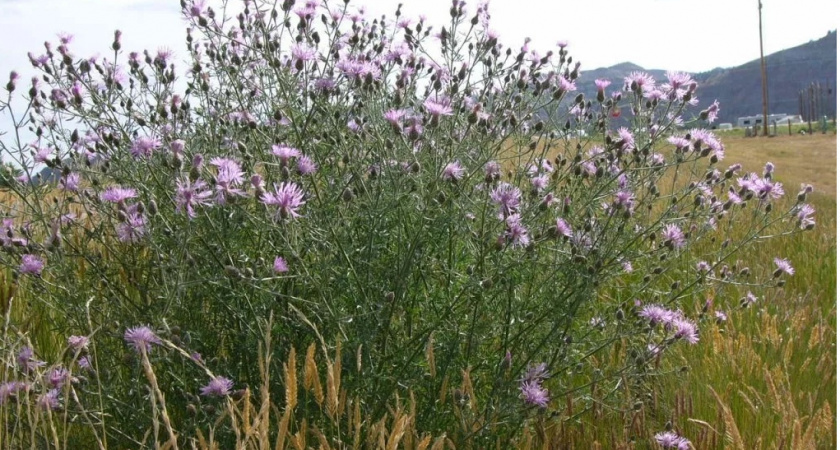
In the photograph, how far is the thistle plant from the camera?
2002 mm

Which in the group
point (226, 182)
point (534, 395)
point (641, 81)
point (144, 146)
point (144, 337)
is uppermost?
point (641, 81)

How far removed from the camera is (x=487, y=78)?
8.71ft

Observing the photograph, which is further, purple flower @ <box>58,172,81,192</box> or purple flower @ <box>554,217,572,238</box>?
purple flower @ <box>58,172,81,192</box>

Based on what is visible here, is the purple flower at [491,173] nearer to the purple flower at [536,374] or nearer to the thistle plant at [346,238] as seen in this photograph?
the thistle plant at [346,238]

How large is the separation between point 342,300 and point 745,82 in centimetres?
21631

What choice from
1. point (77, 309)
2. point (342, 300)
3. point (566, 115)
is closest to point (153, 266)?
point (77, 309)

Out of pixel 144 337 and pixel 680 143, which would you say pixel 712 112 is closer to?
pixel 680 143

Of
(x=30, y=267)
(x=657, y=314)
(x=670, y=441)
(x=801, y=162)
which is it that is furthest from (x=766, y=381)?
(x=801, y=162)

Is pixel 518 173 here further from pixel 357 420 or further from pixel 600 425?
pixel 357 420

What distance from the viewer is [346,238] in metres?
2.14

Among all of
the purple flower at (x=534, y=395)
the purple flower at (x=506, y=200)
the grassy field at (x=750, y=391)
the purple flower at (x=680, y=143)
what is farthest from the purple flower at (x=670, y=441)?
the purple flower at (x=680, y=143)

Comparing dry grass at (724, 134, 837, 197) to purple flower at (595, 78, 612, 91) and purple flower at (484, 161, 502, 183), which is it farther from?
purple flower at (484, 161, 502, 183)

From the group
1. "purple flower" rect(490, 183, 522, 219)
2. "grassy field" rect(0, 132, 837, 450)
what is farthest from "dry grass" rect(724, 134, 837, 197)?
"purple flower" rect(490, 183, 522, 219)

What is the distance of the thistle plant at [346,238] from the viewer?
200 centimetres
